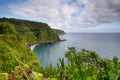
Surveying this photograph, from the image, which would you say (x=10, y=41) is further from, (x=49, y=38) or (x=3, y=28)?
(x=49, y=38)

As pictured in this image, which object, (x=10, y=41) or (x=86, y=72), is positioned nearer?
(x=86, y=72)

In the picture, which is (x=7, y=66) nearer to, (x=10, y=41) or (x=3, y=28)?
(x=10, y=41)

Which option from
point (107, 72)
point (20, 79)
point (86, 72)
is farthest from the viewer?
point (86, 72)

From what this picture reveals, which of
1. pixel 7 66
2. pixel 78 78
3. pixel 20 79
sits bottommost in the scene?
pixel 78 78

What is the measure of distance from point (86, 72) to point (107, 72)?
6.57 metres

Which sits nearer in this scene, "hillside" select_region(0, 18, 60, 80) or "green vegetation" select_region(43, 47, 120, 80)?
"hillside" select_region(0, 18, 60, 80)

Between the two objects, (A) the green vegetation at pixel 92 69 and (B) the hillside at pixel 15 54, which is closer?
(B) the hillside at pixel 15 54

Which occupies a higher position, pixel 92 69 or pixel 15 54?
pixel 15 54

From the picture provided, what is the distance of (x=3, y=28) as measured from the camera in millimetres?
102375

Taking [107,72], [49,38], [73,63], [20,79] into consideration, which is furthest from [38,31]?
[20,79]

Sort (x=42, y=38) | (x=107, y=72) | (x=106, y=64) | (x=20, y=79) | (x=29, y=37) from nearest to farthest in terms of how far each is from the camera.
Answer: (x=20, y=79), (x=107, y=72), (x=106, y=64), (x=29, y=37), (x=42, y=38)

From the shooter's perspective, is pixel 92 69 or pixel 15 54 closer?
pixel 92 69

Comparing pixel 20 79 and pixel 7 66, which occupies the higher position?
pixel 20 79

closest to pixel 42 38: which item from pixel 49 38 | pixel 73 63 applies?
pixel 49 38
